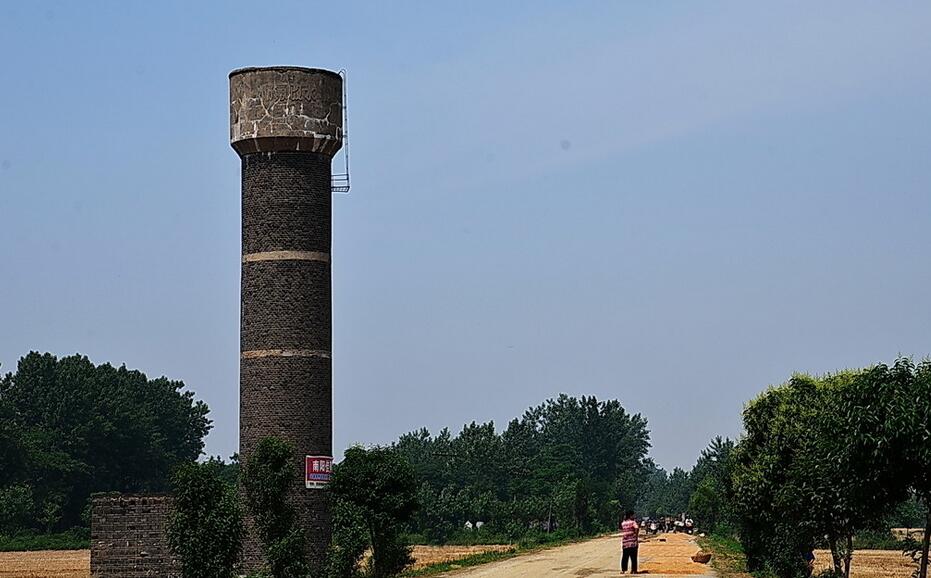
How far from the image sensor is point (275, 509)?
36.2 m

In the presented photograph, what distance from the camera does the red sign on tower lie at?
44688 millimetres

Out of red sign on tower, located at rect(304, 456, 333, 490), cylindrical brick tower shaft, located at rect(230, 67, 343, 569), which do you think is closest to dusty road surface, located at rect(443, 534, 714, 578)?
red sign on tower, located at rect(304, 456, 333, 490)

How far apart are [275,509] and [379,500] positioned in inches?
192

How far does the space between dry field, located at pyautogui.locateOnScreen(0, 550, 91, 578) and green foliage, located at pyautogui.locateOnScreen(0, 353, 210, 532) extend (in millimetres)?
13699

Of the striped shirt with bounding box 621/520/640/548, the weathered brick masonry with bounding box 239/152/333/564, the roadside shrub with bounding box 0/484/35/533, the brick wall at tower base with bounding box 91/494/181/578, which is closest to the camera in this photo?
the striped shirt with bounding box 621/520/640/548

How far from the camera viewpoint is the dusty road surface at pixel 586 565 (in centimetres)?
4016

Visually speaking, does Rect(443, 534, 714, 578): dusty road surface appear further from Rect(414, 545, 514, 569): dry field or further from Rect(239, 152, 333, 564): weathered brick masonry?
Rect(239, 152, 333, 564): weathered brick masonry

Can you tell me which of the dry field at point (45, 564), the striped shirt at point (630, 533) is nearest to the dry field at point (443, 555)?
the dry field at point (45, 564)

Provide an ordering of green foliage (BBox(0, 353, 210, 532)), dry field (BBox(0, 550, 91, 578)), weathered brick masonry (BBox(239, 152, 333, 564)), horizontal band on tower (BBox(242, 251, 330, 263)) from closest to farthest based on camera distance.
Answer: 1. weathered brick masonry (BBox(239, 152, 333, 564))
2. horizontal band on tower (BBox(242, 251, 330, 263))
3. dry field (BBox(0, 550, 91, 578))
4. green foliage (BBox(0, 353, 210, 532))

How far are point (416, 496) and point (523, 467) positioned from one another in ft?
291

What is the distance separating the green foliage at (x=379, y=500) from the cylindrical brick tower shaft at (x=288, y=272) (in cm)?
382

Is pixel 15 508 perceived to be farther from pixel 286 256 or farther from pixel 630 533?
pixel 630 533

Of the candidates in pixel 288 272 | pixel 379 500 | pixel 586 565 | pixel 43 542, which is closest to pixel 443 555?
pixel 586 565

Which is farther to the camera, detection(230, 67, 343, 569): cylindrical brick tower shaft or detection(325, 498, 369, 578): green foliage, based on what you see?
detection(230, 67, 343, 569): cylindrical brick tower shaft
